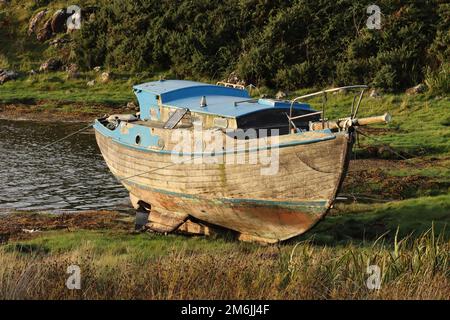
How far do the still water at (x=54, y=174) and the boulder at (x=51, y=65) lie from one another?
1156 centimetres

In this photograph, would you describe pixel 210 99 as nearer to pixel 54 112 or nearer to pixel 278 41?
pixel 54 112

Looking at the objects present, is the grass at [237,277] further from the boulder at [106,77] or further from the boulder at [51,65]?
the boulder at [51,65]

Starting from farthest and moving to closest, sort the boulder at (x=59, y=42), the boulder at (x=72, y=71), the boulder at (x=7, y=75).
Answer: the boulder at (x=59, y=42) → the boulder at (x=7, y=75) → the boulder at (x=72, y=71)

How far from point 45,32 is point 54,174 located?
28857mm

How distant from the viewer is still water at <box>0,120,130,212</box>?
22.5 meters

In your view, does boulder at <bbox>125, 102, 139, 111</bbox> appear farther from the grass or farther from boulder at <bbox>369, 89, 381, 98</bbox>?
the grass

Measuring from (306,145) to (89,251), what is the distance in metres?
5.35

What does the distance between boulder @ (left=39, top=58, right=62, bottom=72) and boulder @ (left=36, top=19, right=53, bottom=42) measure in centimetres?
Answer: 492

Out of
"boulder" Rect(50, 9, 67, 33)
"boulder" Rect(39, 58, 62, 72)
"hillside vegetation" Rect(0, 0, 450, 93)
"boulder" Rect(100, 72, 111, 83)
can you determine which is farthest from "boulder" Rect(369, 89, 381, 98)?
"boulder" Rect(50, 9, 67, 33)

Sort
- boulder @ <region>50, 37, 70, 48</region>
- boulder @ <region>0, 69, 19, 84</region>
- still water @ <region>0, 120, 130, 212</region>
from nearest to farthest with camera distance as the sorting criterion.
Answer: still water @ <region>0, 120, 130, 212</region>, boulder @ <region>0, 69, 19, 84</region>, boulder @ <region>50, 37, 70, 48</region>

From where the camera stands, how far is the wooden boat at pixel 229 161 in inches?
612

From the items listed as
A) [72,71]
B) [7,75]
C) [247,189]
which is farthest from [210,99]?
[7,75]

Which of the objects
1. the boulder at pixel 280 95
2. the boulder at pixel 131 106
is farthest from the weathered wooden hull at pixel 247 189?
the boulder at pixel 280 95
